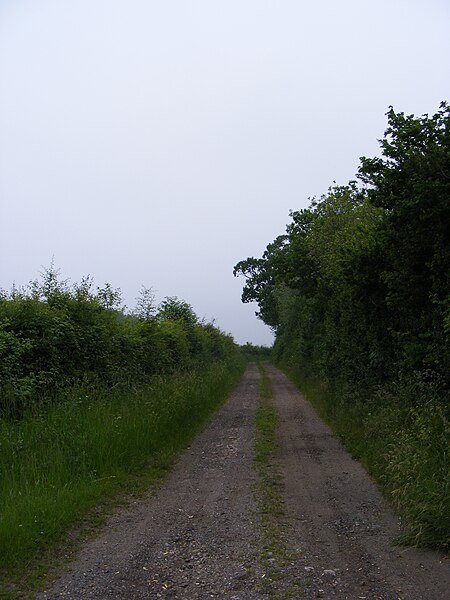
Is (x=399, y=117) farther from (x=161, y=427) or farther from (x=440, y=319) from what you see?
(x=161, y=427)

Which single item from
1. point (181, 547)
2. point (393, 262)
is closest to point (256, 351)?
point (393, 262)

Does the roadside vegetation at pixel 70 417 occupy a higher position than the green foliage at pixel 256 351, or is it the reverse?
the green foliage at pixel 256 351

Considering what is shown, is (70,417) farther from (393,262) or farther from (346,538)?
(393,262)

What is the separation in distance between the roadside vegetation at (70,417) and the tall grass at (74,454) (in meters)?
0.02

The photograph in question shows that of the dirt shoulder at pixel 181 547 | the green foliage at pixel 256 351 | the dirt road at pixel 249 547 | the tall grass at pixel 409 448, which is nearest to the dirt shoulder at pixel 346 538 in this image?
the dirt road at pixel 249 547

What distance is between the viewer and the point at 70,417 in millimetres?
9680

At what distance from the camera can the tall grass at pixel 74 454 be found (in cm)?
602

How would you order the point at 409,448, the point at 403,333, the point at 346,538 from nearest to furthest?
the point at 346,538, the point at 409,448, the point at 403,333

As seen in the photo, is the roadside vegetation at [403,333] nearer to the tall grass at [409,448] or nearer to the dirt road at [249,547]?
the tall grass at [409,448]

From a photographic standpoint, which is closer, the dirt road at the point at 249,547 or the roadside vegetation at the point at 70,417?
the dirt road at the point at 249,547

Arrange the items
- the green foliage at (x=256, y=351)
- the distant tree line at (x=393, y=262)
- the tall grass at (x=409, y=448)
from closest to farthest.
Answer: the tall grass at (x=409, y=448) → the distant tree line at (x=393, y=262) → the green foliage at (x=256, y=351)

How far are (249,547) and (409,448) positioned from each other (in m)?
2.73

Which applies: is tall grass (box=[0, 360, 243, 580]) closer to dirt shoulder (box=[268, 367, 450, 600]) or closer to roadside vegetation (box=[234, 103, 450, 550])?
dirt shoulder (box=[268, 367, 450, 600])

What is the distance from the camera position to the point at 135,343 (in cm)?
1659
